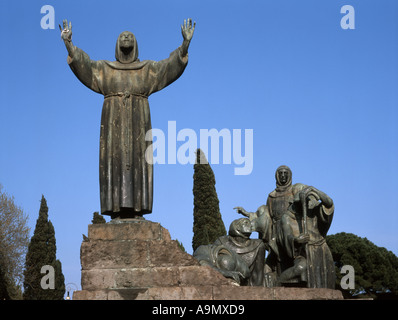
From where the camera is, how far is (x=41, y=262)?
39.1 meters

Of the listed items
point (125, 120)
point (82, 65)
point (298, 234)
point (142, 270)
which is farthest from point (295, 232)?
point (82, 65)

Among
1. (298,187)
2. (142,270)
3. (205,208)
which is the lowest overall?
(142,270)

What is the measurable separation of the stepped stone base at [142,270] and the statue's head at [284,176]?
13.2 feet

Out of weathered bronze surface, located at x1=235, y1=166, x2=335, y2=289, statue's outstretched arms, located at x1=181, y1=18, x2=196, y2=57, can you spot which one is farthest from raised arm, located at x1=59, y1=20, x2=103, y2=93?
weathered bronze surface, located at x1=235, y1=166, x2=335, y2=289

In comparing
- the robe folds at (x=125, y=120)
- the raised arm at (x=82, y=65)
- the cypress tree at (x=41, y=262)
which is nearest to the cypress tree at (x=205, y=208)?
the cypress tree at (x=41, y=262)

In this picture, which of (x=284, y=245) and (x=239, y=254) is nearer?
(x=239, y=254)

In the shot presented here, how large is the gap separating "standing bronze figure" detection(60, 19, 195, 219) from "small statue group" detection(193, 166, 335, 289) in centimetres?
216

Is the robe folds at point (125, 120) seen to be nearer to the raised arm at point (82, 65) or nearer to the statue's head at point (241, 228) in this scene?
the raised arm at point (82, 65)

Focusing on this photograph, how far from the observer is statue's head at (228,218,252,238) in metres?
14.9

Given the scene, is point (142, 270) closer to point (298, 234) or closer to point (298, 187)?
point (298, 234)

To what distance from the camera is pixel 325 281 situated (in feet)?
47.3

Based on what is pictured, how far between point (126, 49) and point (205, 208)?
2335 cm
